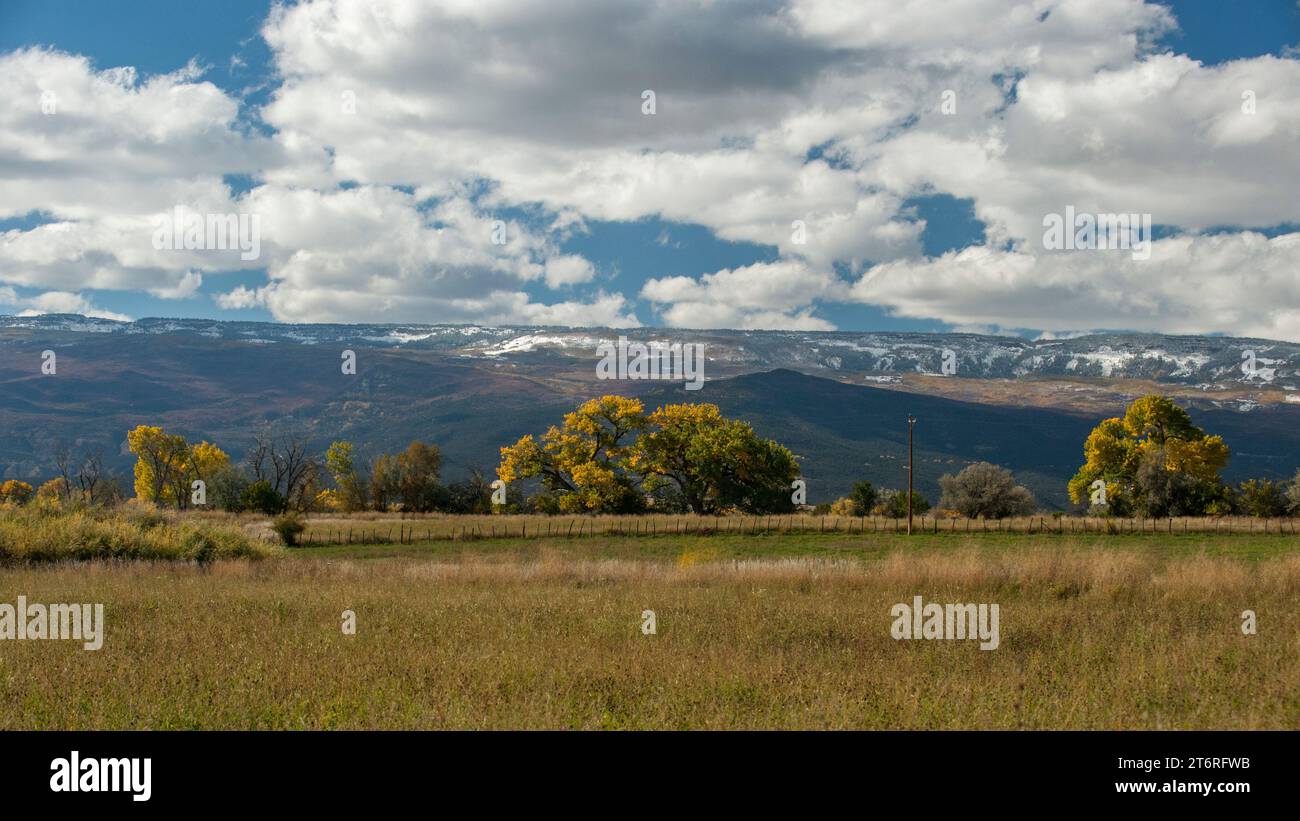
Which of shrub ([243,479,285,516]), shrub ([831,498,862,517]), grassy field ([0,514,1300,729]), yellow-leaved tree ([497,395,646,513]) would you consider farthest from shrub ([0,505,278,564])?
shrub ([831,498,862,517])

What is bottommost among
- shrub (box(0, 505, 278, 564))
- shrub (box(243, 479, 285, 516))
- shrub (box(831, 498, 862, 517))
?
shrub (box(831, 498, 862, 517))

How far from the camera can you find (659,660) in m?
11.5

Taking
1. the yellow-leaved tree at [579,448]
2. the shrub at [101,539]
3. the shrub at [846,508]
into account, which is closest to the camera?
the shrub at [101,539]

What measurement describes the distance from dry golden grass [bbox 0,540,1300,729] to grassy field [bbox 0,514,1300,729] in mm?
47

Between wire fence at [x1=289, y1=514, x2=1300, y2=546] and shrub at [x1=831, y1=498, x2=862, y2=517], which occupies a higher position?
wire fence at [x1=289, y1=514, x2=1300, y2=546]

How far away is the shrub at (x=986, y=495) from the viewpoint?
7475 centimetres

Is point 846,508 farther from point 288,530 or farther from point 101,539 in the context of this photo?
point 101,539

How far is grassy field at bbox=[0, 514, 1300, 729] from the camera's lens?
30.1ft

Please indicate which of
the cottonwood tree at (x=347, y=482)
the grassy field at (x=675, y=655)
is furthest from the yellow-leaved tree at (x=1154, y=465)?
the cottonwood tree at (x=347, y=482)

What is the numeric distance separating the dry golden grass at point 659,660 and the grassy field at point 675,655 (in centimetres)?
5

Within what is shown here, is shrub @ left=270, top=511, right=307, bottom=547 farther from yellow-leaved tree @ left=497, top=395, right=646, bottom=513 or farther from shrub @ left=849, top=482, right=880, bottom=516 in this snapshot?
shrub @ left=849, top=482, right=880, bottom=516

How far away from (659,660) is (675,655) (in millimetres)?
378

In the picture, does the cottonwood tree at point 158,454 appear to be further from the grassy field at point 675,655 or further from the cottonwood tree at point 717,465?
the grassy field at point 675,655

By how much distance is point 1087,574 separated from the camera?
840 inches
